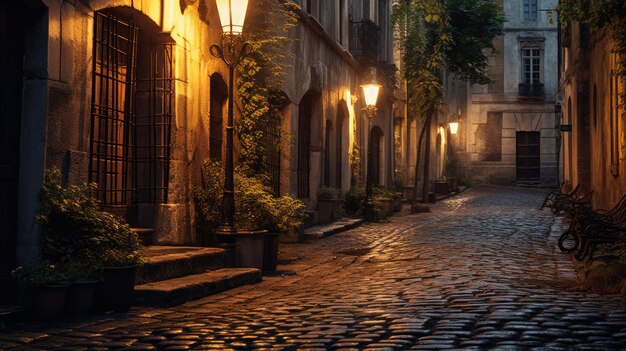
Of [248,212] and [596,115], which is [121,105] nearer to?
[248,212]

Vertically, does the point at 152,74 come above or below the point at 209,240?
above

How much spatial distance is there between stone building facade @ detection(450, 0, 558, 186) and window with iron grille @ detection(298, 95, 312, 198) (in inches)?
935

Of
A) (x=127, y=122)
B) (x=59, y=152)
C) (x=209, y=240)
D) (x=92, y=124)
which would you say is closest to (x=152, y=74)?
(x=127, y=122)

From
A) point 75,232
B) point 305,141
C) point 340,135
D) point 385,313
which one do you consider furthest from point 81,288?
point 340,135

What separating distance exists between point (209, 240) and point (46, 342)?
523 cm

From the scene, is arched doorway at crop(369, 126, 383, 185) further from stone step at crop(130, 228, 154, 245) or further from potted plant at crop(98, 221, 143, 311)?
potted plant at crop(98, 221, 143, 311)

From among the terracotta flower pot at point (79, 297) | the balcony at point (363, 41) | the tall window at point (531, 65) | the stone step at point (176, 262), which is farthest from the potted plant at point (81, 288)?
the tall window at point (531, 65)

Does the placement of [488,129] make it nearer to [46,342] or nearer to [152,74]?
[152,74]

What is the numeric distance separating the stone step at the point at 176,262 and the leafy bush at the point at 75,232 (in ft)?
1.77

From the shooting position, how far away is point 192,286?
804 centimetres

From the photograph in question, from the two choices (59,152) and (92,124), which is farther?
(92,124)

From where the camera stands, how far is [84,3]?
26.2 ft

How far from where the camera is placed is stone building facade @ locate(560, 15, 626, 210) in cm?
1396

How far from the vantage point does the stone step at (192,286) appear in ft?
24.5
